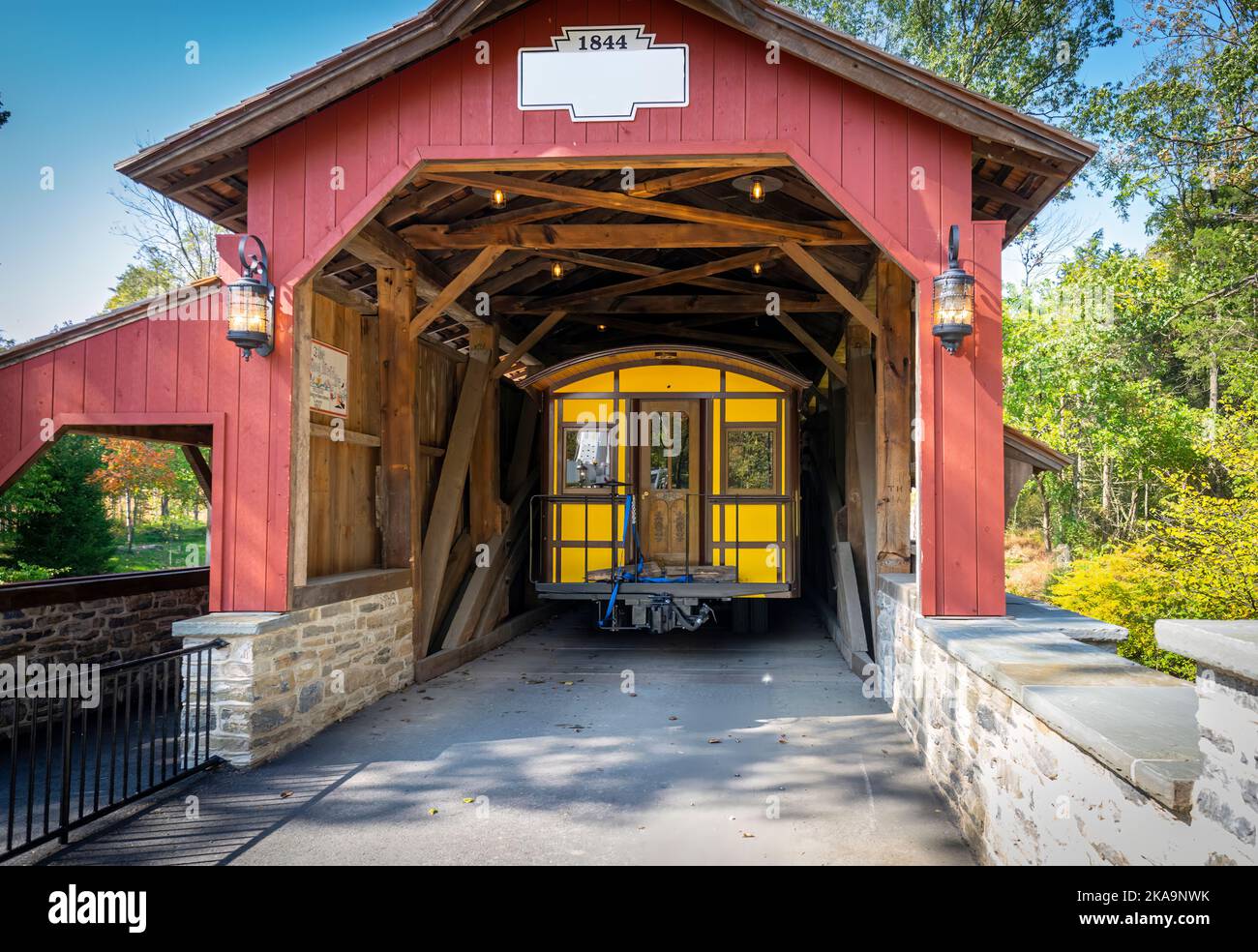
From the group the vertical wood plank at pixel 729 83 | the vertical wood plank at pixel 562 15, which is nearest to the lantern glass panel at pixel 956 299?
the vertical wood plank at pixel 729 83

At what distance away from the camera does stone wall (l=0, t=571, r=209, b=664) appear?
671cm

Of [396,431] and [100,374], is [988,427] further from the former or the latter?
[100,374]

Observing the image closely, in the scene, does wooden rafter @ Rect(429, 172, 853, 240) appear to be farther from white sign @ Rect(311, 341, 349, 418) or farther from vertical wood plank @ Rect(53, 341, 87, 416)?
vertical wood plank @ Rect(53, 341, 87, 416)

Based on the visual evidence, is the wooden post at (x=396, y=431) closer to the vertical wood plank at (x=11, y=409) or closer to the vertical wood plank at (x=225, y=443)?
the vertical wood plank at (x=225, y=443)

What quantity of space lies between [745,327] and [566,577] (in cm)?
589

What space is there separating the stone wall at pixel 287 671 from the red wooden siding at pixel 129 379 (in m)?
1.27

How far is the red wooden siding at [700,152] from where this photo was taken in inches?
217

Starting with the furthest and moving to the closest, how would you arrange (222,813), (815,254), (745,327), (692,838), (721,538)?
1. (745,327)
2. (721,538)
3. (815,254)
4. (222,813)
5. (692,838)

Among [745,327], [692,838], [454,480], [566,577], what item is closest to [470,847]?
[692,838]

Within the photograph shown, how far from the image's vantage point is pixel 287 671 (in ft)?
19.1

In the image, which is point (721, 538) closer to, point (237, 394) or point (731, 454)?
point (731, 454)

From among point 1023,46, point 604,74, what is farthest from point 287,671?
point 1023,46

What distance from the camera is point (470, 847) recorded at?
409 cm

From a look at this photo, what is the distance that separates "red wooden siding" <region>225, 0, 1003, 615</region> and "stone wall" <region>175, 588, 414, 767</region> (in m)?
0.36
